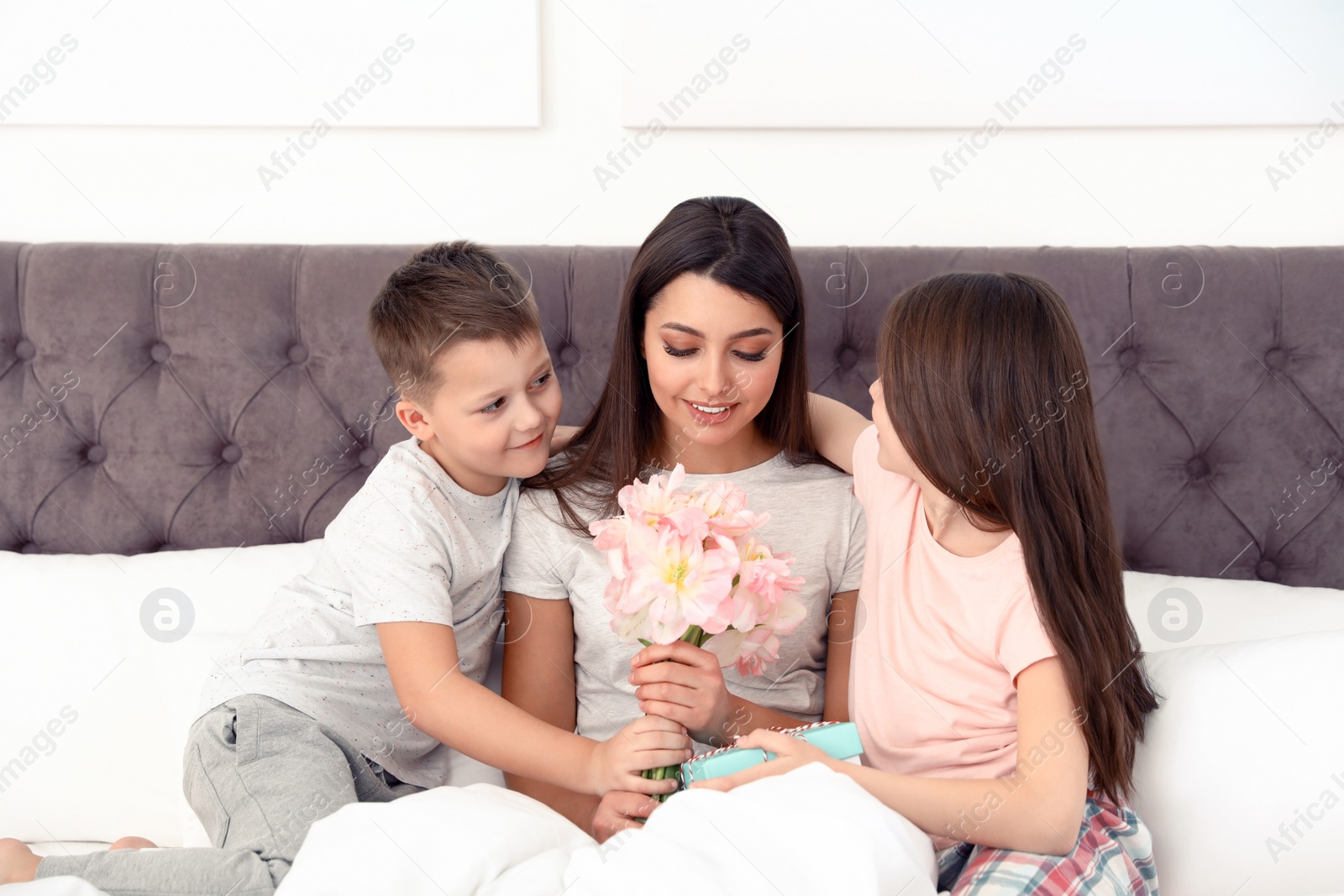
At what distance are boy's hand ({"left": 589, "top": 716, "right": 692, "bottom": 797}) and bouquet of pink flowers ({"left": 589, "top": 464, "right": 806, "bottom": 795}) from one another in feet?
0.47

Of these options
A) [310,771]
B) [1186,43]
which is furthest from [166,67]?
[1186,43]

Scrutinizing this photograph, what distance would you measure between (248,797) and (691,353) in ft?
2.88

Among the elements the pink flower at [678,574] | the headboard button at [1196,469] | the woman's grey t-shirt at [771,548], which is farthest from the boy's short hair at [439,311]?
the headboard button at [1196,469]

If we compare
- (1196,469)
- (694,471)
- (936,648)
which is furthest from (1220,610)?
(694,471)

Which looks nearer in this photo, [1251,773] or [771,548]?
[1251,773]

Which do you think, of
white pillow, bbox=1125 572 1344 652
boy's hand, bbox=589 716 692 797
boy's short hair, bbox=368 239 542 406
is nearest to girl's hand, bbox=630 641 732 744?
boy's hand, bbox=589 716 692 797

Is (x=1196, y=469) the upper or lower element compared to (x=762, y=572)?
upper

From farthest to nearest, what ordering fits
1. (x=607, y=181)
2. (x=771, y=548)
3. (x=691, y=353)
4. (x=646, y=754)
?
(x=607, y=181) < (x=771, y=548) < (x=691, y=353) < (x=646, y=754)

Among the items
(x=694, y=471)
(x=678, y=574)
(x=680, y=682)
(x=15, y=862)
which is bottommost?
(x=15, y=862)

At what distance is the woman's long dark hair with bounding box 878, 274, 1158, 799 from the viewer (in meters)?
1.22

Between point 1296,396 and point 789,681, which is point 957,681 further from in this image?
point 1296,396

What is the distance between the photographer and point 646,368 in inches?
62.4

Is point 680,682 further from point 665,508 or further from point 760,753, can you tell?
point 665,508

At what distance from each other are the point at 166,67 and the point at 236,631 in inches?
46.0
